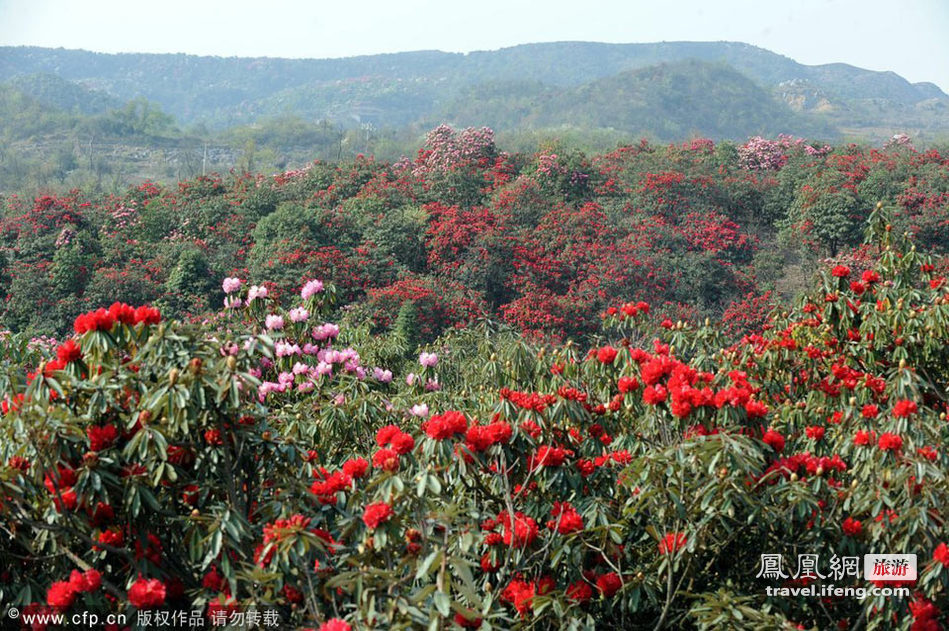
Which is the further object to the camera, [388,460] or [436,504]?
[436,504]

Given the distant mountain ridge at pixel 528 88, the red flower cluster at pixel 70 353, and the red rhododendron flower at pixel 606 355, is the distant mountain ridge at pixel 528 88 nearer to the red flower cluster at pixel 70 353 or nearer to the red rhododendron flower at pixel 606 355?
the red rhododendron flower at pixel 606 355

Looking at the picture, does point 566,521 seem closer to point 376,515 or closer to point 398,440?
point 398,440

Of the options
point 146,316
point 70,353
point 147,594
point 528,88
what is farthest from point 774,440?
point 528,88

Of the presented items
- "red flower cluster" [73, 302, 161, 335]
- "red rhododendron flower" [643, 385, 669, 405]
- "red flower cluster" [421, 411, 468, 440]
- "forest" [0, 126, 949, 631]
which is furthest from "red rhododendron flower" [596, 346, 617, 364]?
"red flower cluster" [73, 302, 161, 335]

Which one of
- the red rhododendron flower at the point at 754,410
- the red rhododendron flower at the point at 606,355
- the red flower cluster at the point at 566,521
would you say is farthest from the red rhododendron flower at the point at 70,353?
the red rhododendron flower at the point at 754,410

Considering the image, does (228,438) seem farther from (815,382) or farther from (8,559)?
(815,382)

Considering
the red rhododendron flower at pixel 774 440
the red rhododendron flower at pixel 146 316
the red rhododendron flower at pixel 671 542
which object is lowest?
the red rhododendron flower at pixel 671 542

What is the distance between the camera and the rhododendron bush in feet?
6.60

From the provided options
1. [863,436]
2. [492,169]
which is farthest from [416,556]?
[492,169]

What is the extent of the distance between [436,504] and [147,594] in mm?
880

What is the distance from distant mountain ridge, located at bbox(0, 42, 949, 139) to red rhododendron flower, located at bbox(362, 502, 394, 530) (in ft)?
220

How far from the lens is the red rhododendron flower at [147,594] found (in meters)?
1.92

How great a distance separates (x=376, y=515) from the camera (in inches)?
75.7

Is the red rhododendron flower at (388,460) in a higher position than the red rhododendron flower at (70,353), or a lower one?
lower
